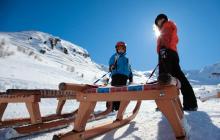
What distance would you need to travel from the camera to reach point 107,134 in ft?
12.4

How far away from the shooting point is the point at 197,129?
3.43 m

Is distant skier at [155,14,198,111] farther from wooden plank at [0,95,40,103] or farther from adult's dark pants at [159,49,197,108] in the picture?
wooden plank at [0,95,40,103]

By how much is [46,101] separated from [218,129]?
22.4ft

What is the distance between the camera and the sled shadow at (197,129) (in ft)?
10.2

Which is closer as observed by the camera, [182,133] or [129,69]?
[182,133]

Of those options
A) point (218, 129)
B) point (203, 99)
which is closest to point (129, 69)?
point (203, 99)

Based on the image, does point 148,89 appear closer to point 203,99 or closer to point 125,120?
point 125,120

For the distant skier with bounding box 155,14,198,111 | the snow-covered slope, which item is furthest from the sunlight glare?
the snow-covered slope

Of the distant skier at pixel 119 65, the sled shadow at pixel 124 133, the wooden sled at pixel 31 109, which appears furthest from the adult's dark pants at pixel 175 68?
the distant skier at pixel 119 65

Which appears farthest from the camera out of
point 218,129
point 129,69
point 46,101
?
point 46,101

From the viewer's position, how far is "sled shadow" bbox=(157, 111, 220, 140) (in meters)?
3.12

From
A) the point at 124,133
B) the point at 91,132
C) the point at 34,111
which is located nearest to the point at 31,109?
the point at 34,111

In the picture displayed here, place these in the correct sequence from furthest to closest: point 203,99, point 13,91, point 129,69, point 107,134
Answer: point 203,99
point 129,69
point 13,91
point 107,134

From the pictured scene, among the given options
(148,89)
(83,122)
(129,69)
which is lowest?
(83,122)
